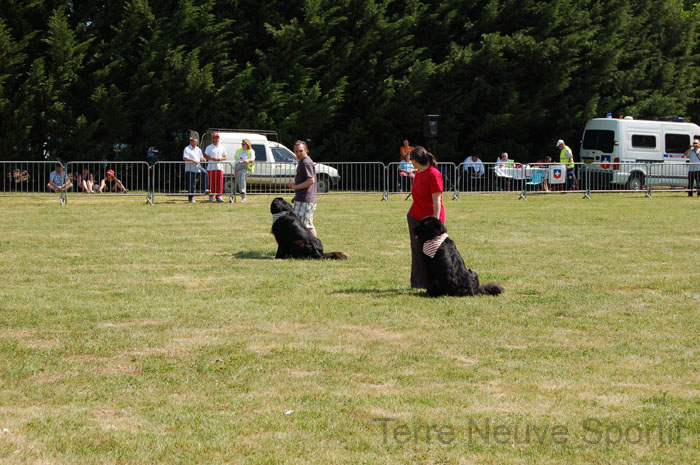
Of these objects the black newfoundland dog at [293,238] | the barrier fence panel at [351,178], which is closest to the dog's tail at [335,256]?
the black newfoundland dog at [293,238]

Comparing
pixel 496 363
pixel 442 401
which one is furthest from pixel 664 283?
pixel 442 401

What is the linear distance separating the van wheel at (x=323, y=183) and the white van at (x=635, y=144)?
9871mm

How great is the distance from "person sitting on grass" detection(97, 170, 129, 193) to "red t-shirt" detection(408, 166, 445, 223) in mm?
17360

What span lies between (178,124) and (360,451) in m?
26.7

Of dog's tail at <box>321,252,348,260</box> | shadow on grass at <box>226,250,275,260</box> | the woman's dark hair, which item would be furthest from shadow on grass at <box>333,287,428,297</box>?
shadow on grass at <box>226,250,275,260</box>

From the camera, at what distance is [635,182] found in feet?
95.2

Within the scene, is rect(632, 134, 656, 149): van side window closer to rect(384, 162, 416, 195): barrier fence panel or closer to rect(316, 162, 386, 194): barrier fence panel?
rect(384, 162, 416, 195): barrier fence panel

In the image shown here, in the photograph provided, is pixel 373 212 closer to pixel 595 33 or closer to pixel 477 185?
pixel 477 185

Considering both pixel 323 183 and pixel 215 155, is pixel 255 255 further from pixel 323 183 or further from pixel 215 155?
pixel 323 183

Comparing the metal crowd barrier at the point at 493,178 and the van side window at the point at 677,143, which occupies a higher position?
→ the van side window at the point at 677,143

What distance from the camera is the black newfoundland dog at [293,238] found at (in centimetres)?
1109

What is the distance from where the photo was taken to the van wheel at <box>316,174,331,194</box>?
27.1 m

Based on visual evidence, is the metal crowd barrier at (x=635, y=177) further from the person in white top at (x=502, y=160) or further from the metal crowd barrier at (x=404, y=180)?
the metal crowd barrier at (x=404, y=180)

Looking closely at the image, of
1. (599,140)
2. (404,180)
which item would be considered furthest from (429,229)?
(599,140)
